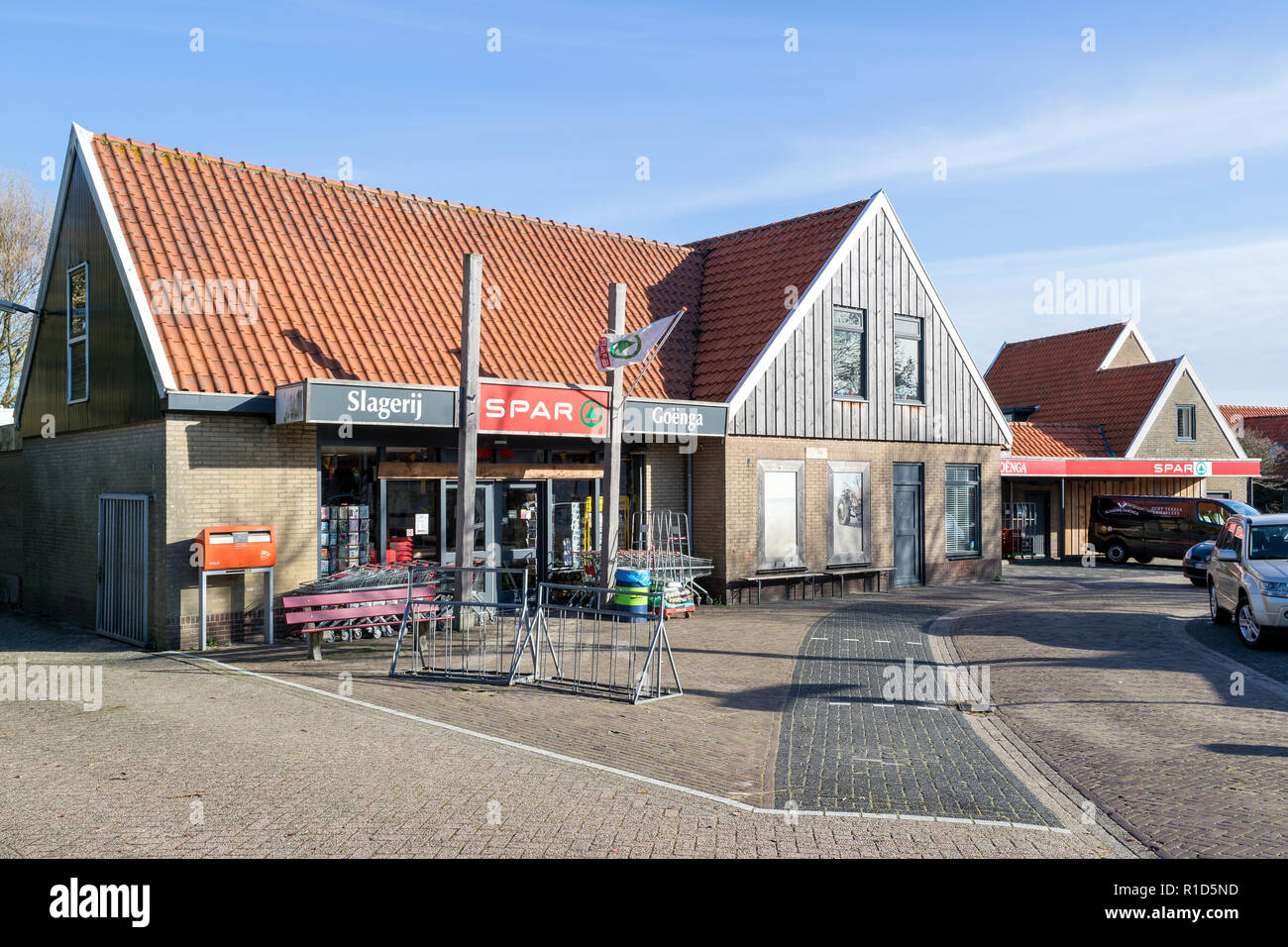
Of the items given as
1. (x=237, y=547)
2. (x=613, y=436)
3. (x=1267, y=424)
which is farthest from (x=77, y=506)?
(x=1267, y=424)

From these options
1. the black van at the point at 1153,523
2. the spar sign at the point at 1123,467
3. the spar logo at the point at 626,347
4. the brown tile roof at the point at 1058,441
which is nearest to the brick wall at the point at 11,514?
the spar logo at the point at 626,347

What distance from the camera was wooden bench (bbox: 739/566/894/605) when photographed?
19.2m

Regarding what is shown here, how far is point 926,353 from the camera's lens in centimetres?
2258

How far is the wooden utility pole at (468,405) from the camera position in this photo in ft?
45.4

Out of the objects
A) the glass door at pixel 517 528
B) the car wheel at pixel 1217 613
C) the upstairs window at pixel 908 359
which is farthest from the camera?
the upstairs window at pixel 908 359

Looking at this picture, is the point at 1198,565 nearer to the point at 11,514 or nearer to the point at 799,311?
the point at 799,311

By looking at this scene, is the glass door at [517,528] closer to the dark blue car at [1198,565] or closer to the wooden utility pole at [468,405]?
the wooden utility pole at [468,405]

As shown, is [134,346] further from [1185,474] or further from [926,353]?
[1185,474]

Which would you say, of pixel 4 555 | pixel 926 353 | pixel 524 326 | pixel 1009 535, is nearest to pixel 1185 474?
pixel 1009 535

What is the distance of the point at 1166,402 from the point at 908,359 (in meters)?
16.5

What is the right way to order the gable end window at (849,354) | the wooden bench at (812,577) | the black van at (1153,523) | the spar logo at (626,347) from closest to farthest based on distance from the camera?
1. the spar logo at (626,347)
2. the wooden bench at (812,577)
3. the gable end window at (849,354)
4. the black van at (1153,523)

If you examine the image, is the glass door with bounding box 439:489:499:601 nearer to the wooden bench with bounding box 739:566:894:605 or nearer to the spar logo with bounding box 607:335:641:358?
the spar logo with bounding box 607:335:641:358

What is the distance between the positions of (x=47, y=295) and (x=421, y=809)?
49.6ft

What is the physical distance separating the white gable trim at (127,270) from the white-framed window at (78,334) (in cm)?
147
